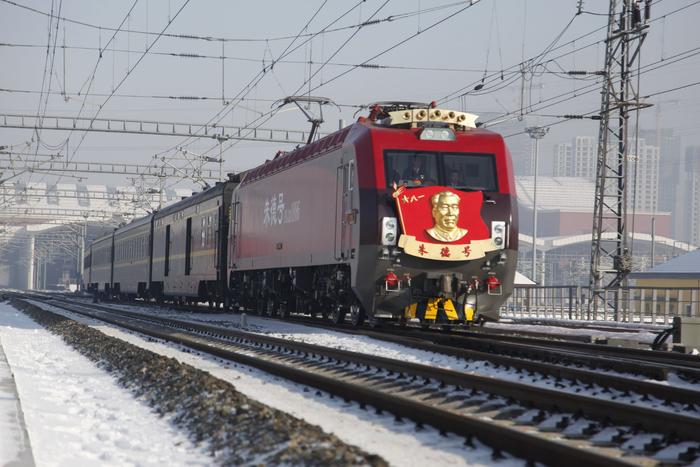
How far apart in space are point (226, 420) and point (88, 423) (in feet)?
4.75

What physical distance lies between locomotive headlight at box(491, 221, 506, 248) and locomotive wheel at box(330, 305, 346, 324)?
14.2 feet

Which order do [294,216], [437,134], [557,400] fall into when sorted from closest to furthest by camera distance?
[557,400], [437,134], [294,216]

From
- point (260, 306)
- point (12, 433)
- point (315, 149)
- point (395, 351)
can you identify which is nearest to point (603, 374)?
point (395, 351)

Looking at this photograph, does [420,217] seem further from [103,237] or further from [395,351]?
[103,237]

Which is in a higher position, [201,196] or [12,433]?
[201,196]

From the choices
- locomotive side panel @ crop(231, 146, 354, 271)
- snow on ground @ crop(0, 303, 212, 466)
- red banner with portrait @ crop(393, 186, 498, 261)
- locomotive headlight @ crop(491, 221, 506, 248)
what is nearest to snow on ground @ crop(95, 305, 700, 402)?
locomotive side panel @ crop(231, 146, 354, 271)

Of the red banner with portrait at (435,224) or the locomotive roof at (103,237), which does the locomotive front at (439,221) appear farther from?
the locomotive roof at (103,237)

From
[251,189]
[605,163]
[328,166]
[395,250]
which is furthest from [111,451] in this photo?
[605,163]

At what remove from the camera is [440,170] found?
59.9 ft

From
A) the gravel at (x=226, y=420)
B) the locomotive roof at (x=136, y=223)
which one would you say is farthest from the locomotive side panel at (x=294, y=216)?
the locomotive roof at (x=136, y=223)

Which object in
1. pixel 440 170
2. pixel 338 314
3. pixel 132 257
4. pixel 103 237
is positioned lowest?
pixel 338 314

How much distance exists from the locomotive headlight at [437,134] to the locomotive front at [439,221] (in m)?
0.02

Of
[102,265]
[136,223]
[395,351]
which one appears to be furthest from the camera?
[102,265]

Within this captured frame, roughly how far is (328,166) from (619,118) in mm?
13673
